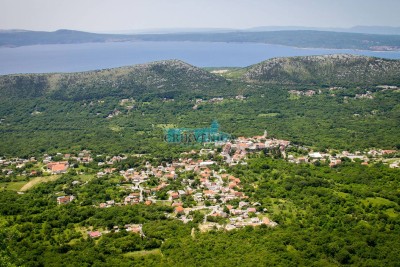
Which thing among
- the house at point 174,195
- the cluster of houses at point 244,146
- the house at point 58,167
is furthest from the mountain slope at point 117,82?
the house at point 174,195

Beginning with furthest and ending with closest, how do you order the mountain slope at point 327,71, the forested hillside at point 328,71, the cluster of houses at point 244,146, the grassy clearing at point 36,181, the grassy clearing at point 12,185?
the mountain slope at point 327,71, the forested hillside at point 328,71, the cluster of houses at point 244,146, the grassy clearing at point 36,181, the grassy clearing at point 12,185

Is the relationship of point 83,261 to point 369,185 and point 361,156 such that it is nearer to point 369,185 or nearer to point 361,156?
point 369,185

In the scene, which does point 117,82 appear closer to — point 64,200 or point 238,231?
point 64,200

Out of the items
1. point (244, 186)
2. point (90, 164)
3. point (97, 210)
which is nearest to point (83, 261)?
point (97, 210)

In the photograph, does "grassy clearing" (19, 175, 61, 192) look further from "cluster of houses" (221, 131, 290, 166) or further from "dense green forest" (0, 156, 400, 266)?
"cluster of houses" (221, 131, 290, 166)

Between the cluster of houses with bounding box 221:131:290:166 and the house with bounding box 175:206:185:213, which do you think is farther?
the cluster of houses with bounding box 221:131:290:166

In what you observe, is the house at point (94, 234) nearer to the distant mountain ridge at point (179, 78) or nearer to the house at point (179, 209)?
the house at point (179, 209)

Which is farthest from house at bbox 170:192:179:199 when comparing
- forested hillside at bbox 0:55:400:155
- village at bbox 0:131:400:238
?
forested hillside at bbox 0:55:400:155
